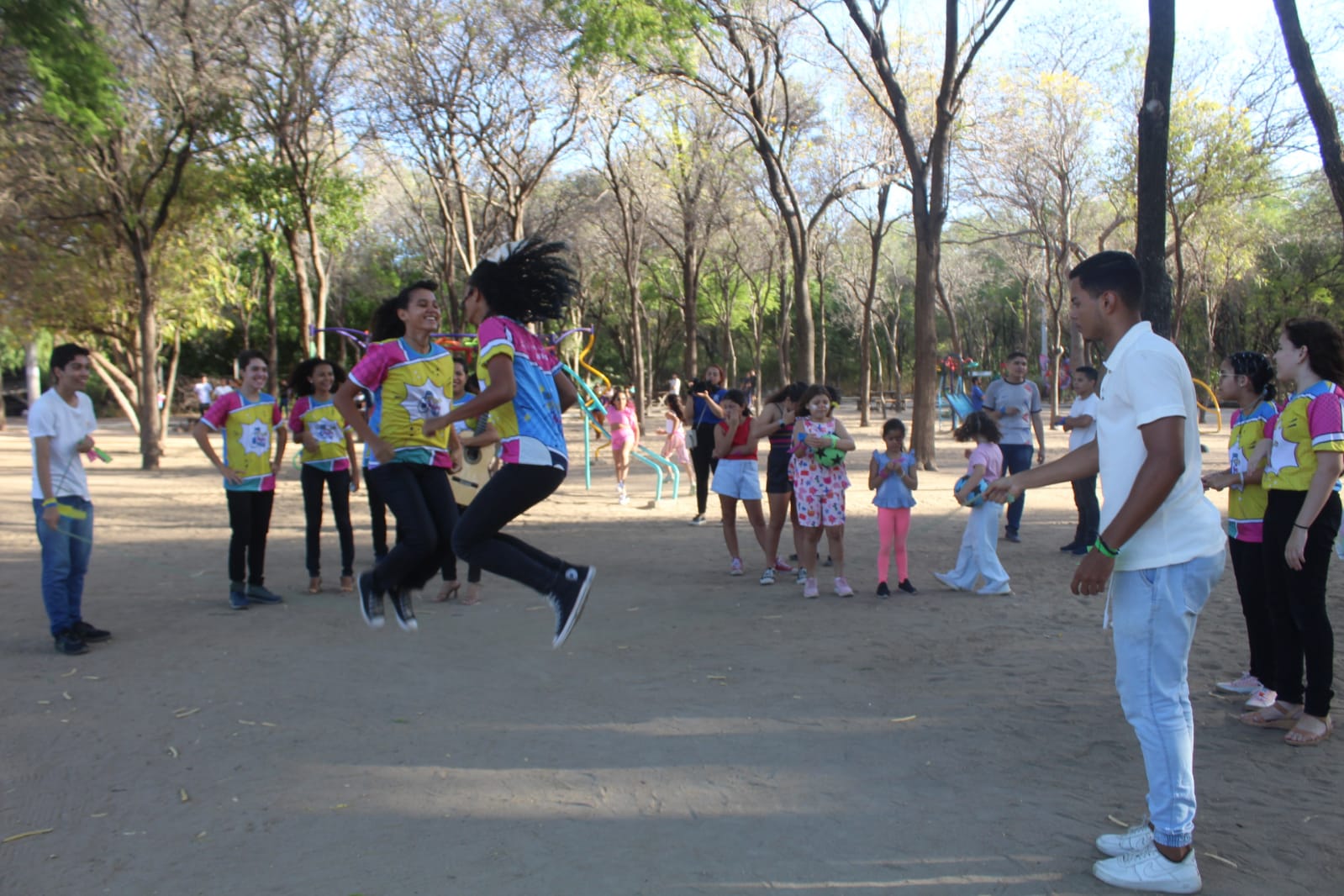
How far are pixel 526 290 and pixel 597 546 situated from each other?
251 inches

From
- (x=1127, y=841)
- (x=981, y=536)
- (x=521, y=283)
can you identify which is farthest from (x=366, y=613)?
(x=981, y=536)

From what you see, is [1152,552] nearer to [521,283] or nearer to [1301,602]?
[1301,602]

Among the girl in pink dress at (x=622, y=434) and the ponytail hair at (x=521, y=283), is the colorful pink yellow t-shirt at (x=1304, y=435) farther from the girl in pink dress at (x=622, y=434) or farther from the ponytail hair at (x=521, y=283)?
the girl in pink dress at (x=622, y=434)

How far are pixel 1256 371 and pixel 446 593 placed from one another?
5.94m

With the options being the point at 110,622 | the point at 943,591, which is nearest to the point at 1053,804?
the point at 943,591

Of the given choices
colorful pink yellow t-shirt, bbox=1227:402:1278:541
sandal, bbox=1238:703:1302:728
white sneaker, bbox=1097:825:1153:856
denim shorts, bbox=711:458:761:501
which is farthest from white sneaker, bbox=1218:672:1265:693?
denim shorts, bbox=711:458:761:501

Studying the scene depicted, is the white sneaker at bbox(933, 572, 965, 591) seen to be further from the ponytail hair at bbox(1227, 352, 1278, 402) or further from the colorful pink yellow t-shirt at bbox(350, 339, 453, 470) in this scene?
the colorful pink yellow t-shirt at bbox(350, 339, 453, 470)

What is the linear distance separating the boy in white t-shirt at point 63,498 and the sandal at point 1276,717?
6813 mm

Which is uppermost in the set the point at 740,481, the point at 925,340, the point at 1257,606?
the point at 925,340

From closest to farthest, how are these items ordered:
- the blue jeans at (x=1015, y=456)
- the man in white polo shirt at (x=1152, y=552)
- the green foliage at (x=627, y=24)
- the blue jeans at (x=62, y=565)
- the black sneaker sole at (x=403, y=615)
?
1. the man in white polo shirt at (x=1152, y=552)
2. the black sneaker sole at (x=403, y=615)
3. the blue jeans at (x=62, y=565)
4. the blue jeans at (x=1015, y=456)
5. the green foliage at (x=627, y=24)

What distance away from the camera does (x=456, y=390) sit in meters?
9.80

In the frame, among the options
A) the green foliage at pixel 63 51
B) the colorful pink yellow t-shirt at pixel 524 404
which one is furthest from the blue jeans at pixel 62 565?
the colorful pink yellow t-shirt at pixel 524 404

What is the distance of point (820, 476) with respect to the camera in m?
8.02

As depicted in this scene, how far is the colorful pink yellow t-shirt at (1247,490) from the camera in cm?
499
